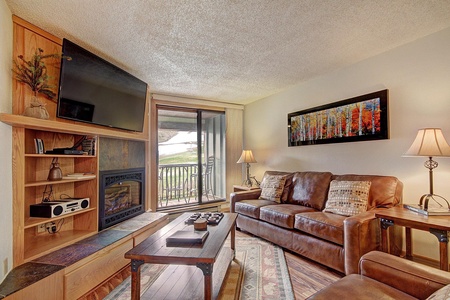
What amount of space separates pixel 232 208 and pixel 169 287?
189cm

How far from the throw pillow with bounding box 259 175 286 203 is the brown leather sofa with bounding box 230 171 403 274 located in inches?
2.5

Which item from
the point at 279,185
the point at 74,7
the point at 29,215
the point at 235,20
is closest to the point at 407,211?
the point at 279,185

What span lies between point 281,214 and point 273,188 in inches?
29.4

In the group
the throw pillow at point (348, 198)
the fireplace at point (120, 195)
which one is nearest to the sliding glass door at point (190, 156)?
the fireplace at point (120, 195)

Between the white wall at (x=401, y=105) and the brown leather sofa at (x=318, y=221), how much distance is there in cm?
20

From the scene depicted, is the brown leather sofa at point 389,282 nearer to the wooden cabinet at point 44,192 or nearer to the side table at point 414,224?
the side table at point 414,224

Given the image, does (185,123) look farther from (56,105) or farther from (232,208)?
(56,105)

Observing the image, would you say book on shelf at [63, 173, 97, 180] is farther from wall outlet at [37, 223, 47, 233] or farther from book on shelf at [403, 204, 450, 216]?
book on shelf at [403, 204, 450, 216]

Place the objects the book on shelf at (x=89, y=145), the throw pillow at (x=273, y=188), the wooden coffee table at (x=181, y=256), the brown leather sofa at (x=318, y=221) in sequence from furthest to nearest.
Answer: the throw pillow at (x=273, y=188), the book on shelf at (x=89, y=145), the brown leather sofa at (x=318, y=221), the wooden coffee table at (x=181, y=256)

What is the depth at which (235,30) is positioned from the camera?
2082 millimetres

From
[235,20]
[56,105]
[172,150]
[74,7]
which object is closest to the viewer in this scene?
[74,7]

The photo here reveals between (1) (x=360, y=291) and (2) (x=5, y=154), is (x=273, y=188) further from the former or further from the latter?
(2) (x=5, y=154)

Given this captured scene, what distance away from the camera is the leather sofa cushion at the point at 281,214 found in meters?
2.63

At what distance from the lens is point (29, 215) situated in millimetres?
2047
